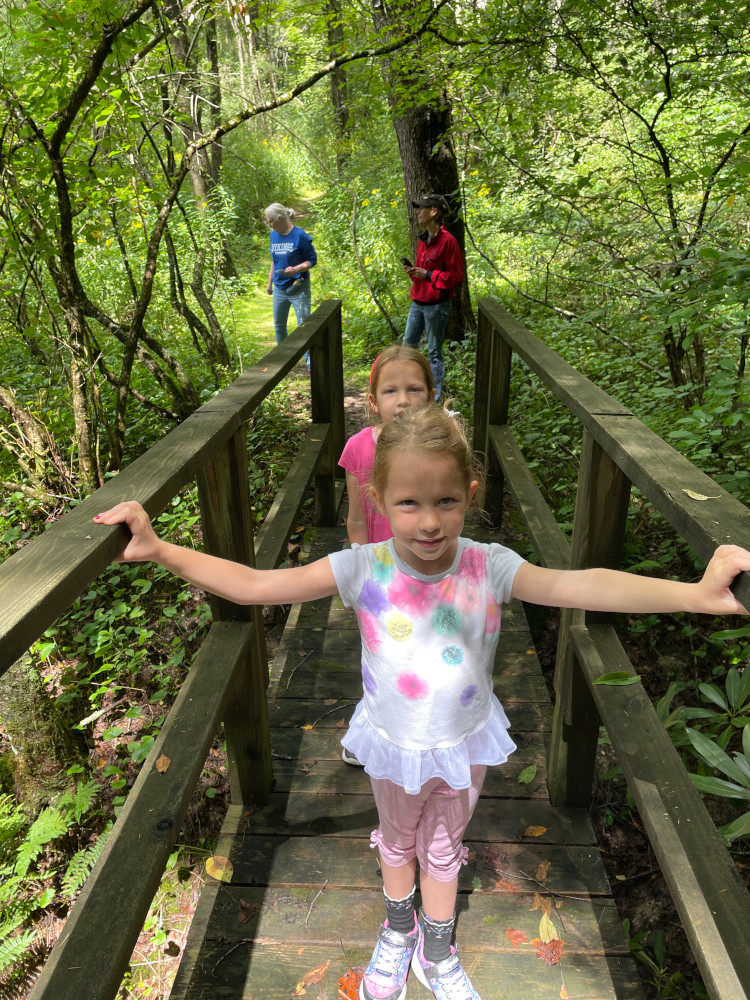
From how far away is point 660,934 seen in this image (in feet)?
7.84

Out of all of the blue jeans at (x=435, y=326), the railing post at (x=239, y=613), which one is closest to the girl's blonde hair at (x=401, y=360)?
the railing post at (x=239, y=613)

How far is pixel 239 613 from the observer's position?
86.0 inches

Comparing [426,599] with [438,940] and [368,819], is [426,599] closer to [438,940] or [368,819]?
[438,940]

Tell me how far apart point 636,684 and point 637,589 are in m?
0.58

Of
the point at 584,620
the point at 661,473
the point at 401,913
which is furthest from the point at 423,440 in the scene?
the point at 401,913

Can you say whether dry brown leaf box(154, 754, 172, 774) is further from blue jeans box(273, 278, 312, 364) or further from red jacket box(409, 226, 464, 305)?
blue jeans box(273, 278, 312, 364)

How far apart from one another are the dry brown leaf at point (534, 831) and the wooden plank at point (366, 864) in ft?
0.07

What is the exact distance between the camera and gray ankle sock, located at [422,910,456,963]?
73.9 inches

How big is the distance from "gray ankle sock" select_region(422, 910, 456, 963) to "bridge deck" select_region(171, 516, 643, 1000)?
4.7 inches

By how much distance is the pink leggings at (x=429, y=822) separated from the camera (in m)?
1.74

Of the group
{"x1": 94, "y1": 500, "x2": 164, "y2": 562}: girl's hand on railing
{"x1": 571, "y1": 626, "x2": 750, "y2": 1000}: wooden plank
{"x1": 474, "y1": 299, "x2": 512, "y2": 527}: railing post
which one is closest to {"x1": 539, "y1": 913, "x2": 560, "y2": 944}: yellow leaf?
{"x1": 571, "y1": 626, "x2": 750, "y2": 1000}: wooden plank

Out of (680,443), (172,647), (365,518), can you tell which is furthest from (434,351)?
(365,518)

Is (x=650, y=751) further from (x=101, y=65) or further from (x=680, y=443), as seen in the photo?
(x=101, y=65)

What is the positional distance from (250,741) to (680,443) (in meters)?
2.52
